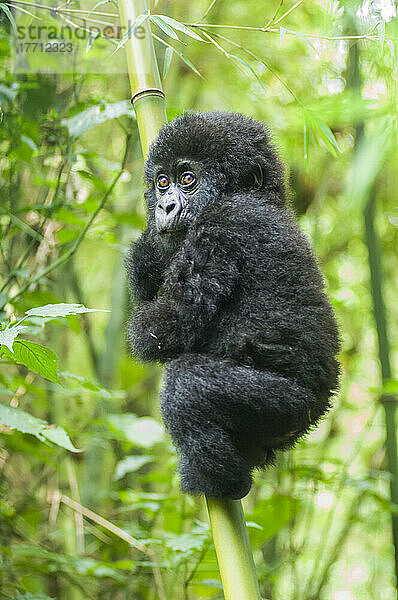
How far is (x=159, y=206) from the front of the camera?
82.4 inches

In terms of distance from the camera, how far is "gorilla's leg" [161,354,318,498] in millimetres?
1807

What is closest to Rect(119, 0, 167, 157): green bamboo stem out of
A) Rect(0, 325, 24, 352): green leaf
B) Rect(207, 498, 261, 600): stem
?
Rect(0, 325, 24, 352): green leaf

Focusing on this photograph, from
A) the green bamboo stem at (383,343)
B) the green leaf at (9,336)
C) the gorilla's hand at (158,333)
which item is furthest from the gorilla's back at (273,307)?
the green bamboo stem at (383,343)

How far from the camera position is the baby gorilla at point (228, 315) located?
183 cm

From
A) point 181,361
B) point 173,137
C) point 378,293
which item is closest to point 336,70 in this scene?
point 378,293

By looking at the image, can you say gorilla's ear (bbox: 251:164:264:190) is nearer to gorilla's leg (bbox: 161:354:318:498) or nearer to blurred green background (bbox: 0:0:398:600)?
blurred green background (bbox: 0:0:398:600)

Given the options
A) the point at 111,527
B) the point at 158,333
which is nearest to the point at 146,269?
the point at 158,333

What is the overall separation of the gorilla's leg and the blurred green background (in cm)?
50

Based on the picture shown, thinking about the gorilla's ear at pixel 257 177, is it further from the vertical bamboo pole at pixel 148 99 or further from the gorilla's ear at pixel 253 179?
the vertical bamboo pole at pixel 148 99

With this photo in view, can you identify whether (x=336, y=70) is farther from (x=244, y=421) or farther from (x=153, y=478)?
(x=244, y=421)

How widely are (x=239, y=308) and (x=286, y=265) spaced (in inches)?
8.0

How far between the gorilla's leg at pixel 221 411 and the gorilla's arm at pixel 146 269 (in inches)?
16.0

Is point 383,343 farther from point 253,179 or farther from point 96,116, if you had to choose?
point 96,116

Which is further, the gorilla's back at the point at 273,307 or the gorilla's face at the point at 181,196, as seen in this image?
the gorilla's face at the point at 181,196
